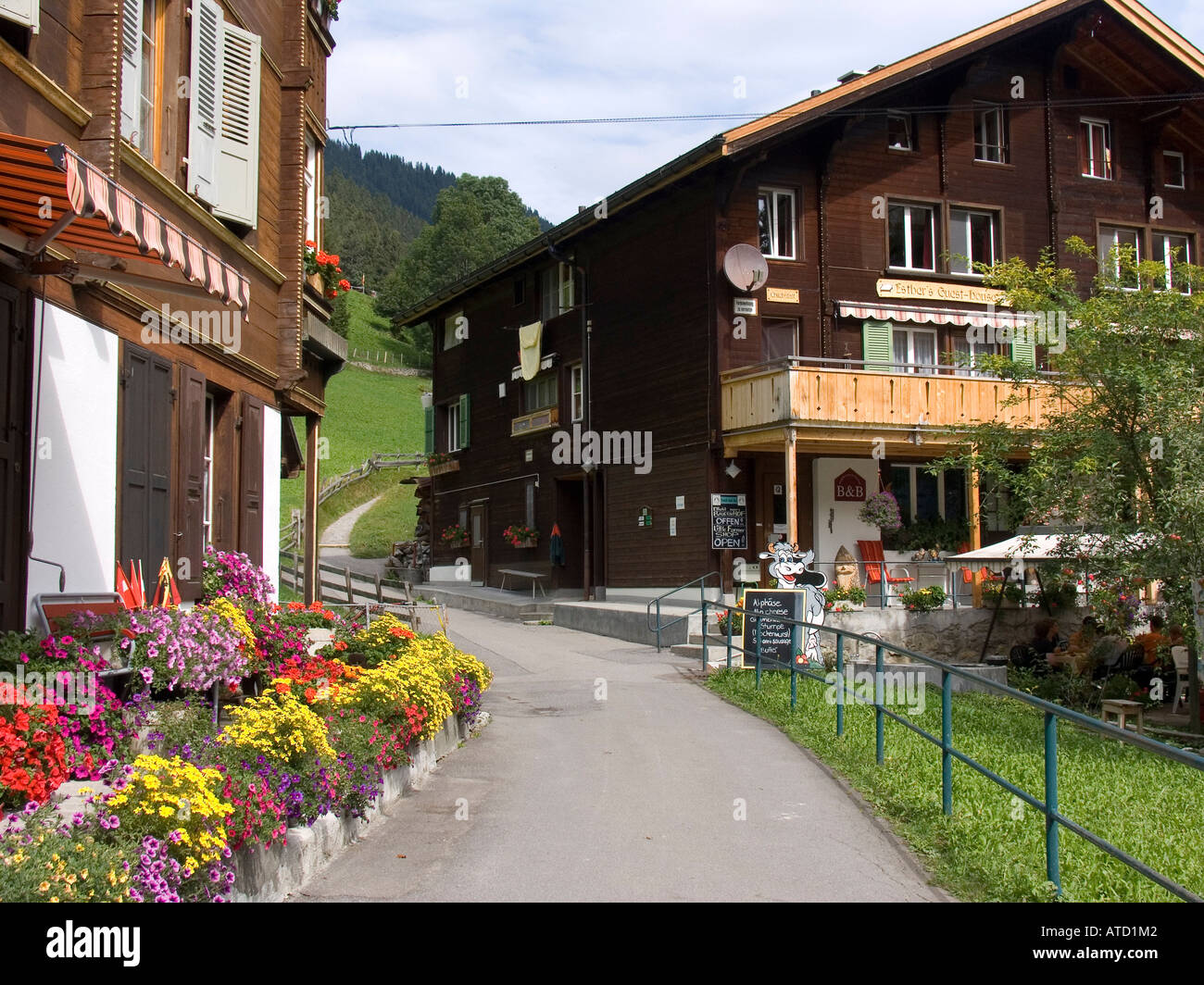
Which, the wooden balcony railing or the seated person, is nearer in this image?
the seated person

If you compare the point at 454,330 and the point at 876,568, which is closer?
the point at 876,568

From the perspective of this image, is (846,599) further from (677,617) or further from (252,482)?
(252,482)

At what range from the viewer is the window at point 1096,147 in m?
28.9

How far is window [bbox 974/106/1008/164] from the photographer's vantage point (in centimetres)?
2791

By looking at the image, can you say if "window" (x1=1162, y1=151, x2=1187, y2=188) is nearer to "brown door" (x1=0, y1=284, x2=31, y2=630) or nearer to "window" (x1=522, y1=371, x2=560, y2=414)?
"window" (x1=522, y1=371, x2=560, y2=414)

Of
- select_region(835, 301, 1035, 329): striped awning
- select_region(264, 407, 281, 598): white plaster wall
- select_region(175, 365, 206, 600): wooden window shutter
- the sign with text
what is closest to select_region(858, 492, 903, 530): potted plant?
the sign with text

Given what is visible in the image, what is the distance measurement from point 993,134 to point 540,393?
42.5ft

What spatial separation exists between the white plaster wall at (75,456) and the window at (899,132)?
2146cm

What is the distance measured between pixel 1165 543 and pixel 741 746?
310 inches

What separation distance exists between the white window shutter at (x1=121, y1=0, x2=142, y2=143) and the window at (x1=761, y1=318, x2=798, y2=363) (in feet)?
56.9

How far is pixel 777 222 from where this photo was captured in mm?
25906

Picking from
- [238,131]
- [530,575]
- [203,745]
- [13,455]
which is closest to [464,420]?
[530,575]
